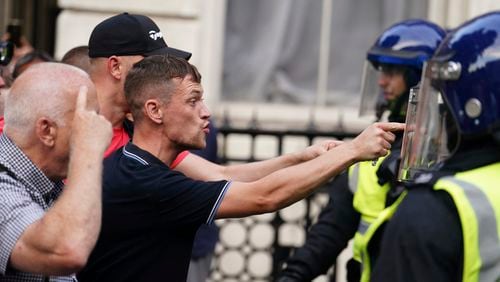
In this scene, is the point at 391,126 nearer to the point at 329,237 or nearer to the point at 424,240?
the point at 424,240

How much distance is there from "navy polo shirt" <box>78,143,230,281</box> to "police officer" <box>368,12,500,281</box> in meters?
0.64

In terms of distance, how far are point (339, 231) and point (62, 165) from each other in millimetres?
2049

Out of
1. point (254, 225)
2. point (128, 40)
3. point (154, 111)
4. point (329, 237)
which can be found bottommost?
point (254, 225)

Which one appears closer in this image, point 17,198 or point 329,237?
point 17,198

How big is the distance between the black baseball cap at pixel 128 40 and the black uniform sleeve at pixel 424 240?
1.59 meters

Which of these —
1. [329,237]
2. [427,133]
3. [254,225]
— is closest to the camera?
[427,133]

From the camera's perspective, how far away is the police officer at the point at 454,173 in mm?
3246

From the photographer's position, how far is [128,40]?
15.8ft

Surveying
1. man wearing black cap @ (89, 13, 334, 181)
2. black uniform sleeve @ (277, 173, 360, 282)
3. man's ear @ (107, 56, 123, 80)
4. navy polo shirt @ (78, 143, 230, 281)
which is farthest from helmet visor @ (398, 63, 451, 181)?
black uniform sleeve @ (277, 173, 360, 282)

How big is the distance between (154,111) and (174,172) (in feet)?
0.84

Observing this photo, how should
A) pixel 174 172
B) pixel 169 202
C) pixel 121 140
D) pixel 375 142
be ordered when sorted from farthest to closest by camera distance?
pixel 121 140 < pixel 174 172 < pixel 169 202 < pixel 375 142

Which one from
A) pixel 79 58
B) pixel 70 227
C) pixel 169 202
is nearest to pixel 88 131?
pixel 70 227

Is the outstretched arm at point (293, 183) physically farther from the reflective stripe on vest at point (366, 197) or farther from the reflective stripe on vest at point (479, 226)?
the reflective stripe on vest at point (366, 197)

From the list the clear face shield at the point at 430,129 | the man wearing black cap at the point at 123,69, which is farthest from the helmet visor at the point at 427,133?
the man wearing black cap at the point at 123,69
